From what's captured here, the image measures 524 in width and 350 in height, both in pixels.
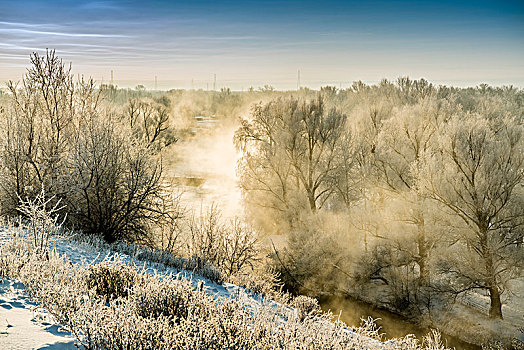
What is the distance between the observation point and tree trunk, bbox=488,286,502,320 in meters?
16.3

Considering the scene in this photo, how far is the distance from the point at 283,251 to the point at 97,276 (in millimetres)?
14538

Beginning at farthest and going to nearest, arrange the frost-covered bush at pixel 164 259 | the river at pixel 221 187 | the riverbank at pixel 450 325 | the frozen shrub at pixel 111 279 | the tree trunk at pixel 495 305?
the river at pixel 221 187 → the tree trunk at pixel 495 305 → the riverbank at pixel 450 325 → the frost-covered bush at pixel 164 259 → the frozen shrub at pixel 111 279

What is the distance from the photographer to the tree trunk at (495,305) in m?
16.3

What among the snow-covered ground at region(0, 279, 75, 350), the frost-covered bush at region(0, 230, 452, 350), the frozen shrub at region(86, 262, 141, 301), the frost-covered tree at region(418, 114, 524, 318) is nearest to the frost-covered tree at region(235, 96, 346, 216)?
the frost-covered tree at region(418, 114, 524, 318)

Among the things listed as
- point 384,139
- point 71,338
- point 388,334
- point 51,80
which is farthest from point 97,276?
point 384,139

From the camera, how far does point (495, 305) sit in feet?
53.7

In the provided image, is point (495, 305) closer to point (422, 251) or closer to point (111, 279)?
point (422, 251)

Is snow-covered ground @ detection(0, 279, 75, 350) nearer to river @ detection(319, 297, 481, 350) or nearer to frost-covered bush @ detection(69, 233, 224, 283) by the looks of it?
frost-covered bush @ detection(69, 233, 224, 283)

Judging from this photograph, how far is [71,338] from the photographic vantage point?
13.7ft

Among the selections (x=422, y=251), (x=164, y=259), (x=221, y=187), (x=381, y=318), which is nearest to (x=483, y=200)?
(x=422, y=251)

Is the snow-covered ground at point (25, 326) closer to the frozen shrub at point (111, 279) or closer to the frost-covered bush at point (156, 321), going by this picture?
the frost-covered bush at point (156, 321)

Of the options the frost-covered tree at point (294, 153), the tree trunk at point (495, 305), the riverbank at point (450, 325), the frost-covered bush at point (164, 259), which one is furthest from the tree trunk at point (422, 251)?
the frost-covered bush at point (164, 259)

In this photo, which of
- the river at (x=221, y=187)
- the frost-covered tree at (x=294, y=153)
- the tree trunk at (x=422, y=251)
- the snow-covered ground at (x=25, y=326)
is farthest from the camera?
the frost-covered tree at (x=294, y=153)

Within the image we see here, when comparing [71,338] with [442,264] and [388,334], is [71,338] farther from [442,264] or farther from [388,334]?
[442,264]
